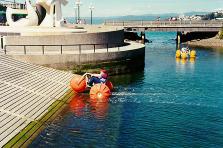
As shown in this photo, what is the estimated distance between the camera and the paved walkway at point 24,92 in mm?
21469

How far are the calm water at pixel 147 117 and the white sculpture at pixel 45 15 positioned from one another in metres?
12.3

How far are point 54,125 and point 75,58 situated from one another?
15420mm

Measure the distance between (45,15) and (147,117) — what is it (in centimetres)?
2631

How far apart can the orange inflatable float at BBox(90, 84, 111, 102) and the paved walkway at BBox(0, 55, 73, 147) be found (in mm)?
2499

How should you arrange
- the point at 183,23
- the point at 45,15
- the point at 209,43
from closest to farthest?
the point at 45,15
the point at 209,43
the point at 183,23

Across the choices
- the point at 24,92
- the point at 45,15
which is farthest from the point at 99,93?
the point at 45,15

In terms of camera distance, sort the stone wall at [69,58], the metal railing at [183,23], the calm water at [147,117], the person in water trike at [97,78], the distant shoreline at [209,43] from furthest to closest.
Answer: the metal railing at [183,23] → the distant shoreline at [209,43] → the stone wall at [69,58] → the person in water trike at [97,78] → the calm water at [147,117]

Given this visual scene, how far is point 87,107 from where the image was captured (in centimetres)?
2697

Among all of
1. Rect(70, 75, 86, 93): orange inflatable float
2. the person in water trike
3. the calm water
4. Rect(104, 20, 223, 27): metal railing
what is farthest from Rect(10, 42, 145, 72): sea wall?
Rect(104, 20, 223, 27): metal railing

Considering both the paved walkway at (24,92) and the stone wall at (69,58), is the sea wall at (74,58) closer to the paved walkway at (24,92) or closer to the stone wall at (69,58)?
the stone wall at (69,58)

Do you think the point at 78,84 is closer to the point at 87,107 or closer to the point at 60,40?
the point at 87,107

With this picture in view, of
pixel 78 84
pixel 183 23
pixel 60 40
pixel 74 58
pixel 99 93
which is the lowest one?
pixel 99 93

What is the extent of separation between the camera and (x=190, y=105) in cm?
2758

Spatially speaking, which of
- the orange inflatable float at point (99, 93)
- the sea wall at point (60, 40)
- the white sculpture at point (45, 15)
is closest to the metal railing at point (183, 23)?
the white sculpture at point (45, 15)
